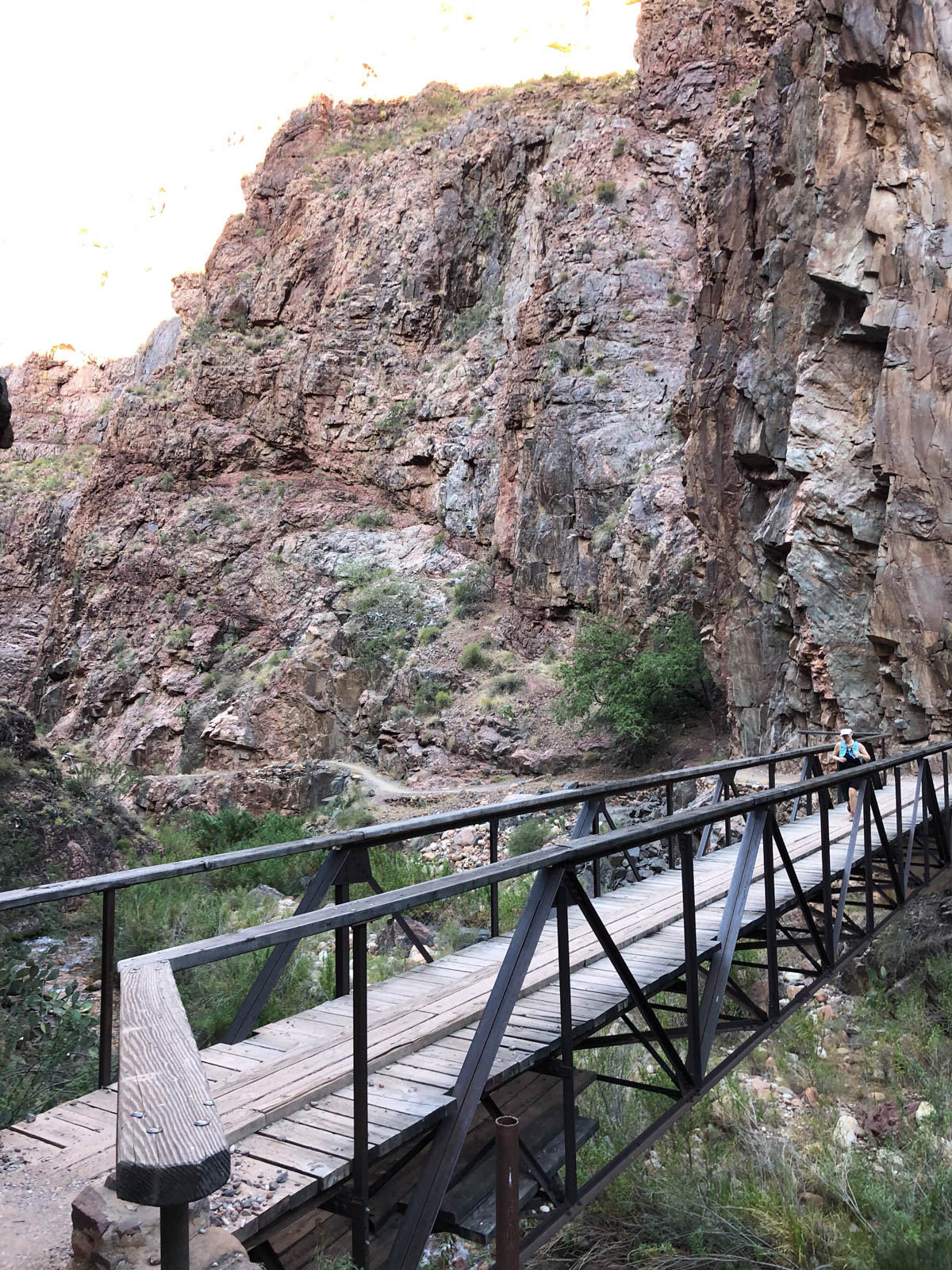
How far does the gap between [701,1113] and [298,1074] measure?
545cm

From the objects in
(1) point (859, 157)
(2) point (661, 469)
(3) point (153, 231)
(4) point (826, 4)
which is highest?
(3) point (153, 231)

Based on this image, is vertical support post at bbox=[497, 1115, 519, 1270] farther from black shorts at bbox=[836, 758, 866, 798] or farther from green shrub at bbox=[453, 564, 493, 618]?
green shrub at bbox=[453, 564, 493, 618]

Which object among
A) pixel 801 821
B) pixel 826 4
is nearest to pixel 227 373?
pixel 826 4

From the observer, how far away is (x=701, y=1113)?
7.70m

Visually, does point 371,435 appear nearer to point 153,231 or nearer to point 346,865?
point 346,865

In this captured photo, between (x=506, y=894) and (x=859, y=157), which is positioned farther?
(x=859, y=157)

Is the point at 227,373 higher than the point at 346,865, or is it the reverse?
the point at 227,373

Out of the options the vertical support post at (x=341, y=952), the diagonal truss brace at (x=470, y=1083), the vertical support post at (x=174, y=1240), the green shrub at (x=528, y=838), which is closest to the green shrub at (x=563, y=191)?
the green shrub at (x=528, y=838)

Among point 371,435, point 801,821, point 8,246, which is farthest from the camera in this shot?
point 8,246

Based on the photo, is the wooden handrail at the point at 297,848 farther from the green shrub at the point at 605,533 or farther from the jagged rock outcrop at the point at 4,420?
the green shrub at the point at 605,533

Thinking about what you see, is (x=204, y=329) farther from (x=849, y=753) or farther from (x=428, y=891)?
(x=428, y=891)

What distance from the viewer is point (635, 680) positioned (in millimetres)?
23328

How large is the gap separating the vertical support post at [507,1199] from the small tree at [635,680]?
19721 millimetres

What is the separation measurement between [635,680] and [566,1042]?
19893 millimetres
